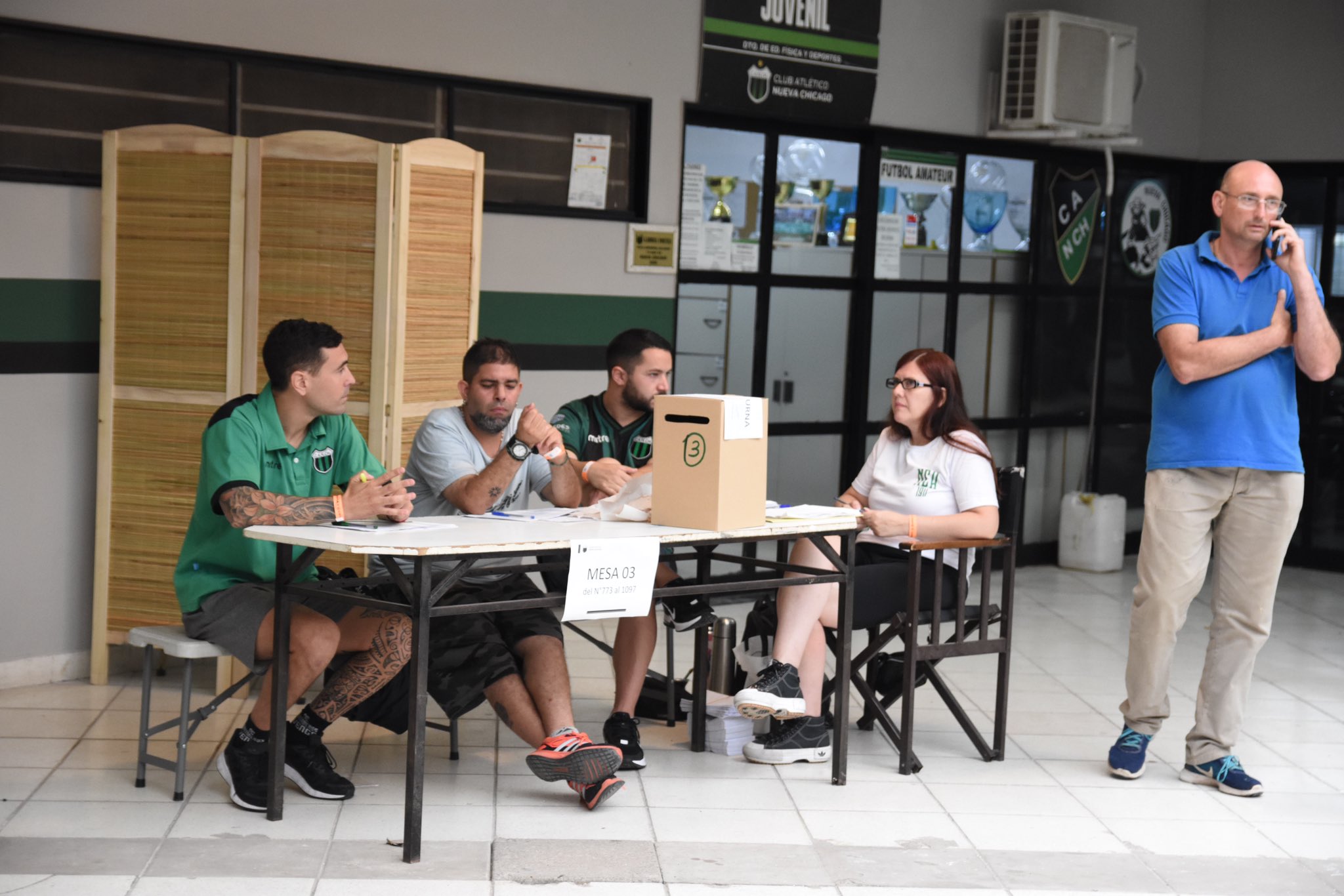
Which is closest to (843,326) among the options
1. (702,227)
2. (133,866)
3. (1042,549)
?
(702,227)

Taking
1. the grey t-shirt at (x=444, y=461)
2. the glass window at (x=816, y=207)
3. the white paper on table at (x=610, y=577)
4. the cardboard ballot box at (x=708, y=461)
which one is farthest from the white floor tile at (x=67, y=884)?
the glass window at (x=816, y=207)

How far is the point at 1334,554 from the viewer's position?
26.2 feet

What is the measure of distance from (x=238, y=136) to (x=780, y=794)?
2.66 m

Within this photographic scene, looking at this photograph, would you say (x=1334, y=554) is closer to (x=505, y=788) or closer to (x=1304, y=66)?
(x=1304, y=66)

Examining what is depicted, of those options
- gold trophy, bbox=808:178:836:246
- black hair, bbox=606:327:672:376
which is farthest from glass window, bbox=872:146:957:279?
black hair, bbox=606:327:672:376

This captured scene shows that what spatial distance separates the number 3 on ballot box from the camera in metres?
3.65

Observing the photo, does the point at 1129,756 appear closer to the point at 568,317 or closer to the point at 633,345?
the point at 633,345

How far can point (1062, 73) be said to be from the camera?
6.92 meters

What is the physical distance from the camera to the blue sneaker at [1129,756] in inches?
164

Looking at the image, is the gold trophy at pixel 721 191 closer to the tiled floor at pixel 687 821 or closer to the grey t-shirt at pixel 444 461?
the tiled floor at pixel 687 821

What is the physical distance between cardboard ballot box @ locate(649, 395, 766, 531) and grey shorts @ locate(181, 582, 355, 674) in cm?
83

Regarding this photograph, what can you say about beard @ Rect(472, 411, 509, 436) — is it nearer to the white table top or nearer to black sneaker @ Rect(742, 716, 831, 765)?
the white table top

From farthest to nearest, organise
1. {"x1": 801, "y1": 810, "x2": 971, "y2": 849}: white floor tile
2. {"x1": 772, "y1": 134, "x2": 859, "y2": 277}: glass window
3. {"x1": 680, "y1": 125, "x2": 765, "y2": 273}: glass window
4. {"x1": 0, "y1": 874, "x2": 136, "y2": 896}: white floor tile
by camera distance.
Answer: {"x1": 772, "y1": 134, "x2": 859, "y2": 277}: glass window < {"x1": 680, "y1": 125, "x2": 765, "y2": 273}: glass window < {"x1": 801, "y1": 810, "x2": 971, "y2": 849}: white floor tile < {"x1": 0, "y1": 874, "x2": 136, "y2": 896}: white floor tile

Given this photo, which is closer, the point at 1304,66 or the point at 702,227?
the point at 702,227
